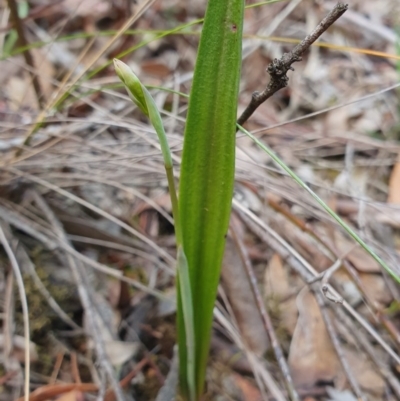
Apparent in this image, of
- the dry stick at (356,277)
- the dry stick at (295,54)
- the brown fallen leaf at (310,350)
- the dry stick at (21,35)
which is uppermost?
the dry stick at (21,35)

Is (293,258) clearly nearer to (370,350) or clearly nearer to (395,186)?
(370,350)

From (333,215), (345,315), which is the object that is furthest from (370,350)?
(333,215)

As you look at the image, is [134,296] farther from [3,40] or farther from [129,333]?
[3,40]

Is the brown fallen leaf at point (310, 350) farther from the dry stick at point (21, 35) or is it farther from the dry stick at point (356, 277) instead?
the dry stick at point (21, 35)

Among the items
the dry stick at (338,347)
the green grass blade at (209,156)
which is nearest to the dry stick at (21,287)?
the green grass blade at (209,156)

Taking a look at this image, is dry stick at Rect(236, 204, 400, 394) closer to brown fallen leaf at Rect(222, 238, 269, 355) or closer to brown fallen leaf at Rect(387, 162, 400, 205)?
brown fallen leaf at Rect(222, 238, 269, 355)

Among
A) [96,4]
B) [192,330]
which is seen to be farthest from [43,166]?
[96,4]

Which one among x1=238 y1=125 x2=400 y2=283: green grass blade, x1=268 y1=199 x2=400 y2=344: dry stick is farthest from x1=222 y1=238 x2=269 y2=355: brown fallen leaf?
x1=238 y1=125 x2=400 y2=283: green grass blade
